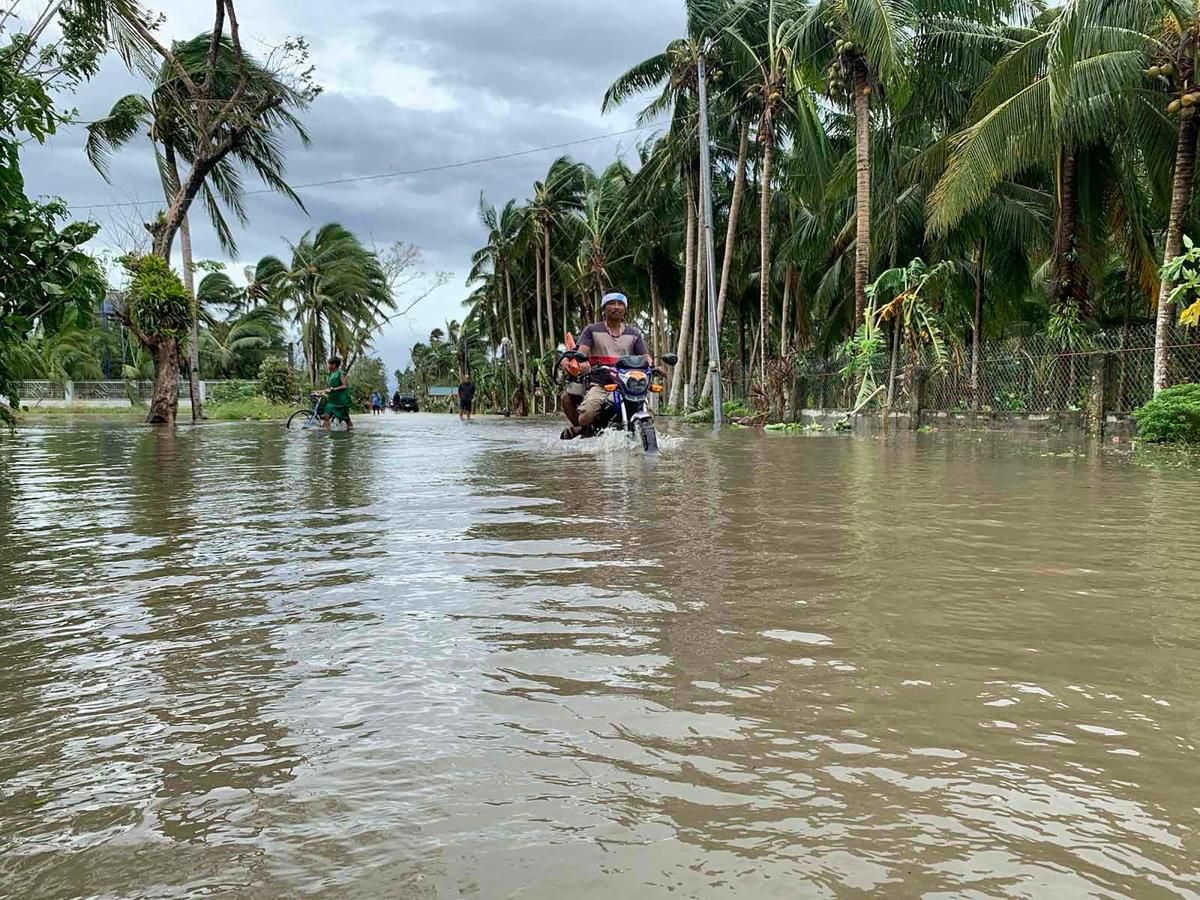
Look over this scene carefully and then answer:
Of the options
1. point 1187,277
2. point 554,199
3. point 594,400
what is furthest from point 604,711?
point 554,199

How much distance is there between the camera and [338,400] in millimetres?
19328

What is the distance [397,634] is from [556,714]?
871mm

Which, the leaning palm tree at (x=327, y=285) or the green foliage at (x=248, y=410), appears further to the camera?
the leaning palm tree at (x=327, y=285)

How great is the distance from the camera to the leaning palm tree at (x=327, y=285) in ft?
149

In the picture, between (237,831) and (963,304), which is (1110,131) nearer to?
(963,304)

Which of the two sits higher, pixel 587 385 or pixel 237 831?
pixel 587 385

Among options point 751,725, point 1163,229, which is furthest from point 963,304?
point 751,725

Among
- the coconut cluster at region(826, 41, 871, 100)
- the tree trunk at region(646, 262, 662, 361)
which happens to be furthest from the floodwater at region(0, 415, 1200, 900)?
the tree trunk at region(646, 262, 662, 361)

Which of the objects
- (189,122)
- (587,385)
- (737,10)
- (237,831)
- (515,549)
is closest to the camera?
(237,831)

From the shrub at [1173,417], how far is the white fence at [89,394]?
34.8m

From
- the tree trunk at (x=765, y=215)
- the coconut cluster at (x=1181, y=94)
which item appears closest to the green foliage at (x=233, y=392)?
the tree trunk at (x=765, y=215)

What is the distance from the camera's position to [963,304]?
88.5ft

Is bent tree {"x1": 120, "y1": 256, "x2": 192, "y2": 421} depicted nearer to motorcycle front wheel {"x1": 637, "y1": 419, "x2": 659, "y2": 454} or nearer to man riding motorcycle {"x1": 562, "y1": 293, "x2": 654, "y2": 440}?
man riding motorcycle {"x1": 562, "y1": 293, "x2": 654, "y2": 440}

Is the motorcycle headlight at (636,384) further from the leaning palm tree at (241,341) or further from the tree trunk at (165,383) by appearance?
the leaning palm tree at (241,341)
